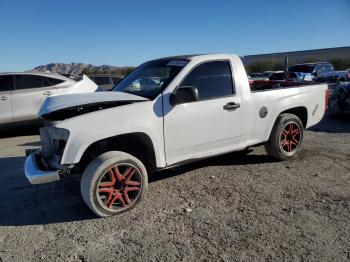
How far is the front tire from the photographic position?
392 cm

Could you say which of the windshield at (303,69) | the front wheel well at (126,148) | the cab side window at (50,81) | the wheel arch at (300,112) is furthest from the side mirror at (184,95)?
the windshield at (303,69)

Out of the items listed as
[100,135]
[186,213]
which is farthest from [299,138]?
[100,135]

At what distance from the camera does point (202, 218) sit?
3.92 metres

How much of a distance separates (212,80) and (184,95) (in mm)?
689

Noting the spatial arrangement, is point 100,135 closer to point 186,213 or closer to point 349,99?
point 186,213

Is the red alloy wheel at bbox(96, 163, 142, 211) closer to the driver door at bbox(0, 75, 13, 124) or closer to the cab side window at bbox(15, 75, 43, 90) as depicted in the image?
the driver door at bbox(0, 75, 13, 124)

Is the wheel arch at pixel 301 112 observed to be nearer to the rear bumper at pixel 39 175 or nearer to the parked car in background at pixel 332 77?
the rear bumper at pixel 39 175

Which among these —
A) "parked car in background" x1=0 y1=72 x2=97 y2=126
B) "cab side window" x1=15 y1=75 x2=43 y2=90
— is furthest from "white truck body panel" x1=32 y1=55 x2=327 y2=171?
"cab side window" x1=15 y1=75 x2=43 y2=90

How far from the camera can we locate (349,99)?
9.59 meters

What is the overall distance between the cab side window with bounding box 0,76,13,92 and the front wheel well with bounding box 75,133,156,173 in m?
5.41

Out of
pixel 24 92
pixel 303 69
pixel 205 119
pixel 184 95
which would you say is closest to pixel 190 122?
pixel 205 119

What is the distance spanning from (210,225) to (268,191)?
4.02ft

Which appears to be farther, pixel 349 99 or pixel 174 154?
pixel 349 99

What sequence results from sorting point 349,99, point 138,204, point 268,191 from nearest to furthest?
point 138,204, point 268,191, point 349,99
